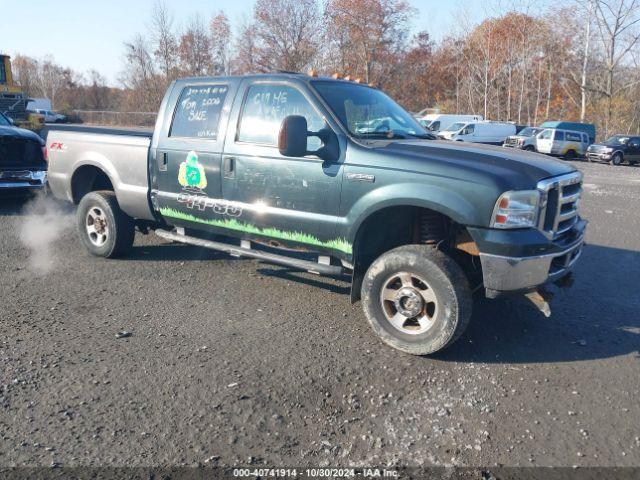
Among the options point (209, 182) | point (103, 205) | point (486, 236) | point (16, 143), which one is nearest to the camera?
point (486, 236)

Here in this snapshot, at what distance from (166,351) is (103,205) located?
2740 mm

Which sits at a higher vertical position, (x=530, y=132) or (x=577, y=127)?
(x=577, y=127)

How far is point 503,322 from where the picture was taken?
465cm

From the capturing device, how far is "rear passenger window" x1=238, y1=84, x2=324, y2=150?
4.51 meters

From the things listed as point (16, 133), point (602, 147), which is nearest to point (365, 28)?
point (602, 147)

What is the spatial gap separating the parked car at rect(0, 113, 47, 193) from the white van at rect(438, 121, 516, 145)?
946 inches

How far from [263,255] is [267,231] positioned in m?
0.23

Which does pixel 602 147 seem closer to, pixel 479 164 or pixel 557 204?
pixel 557 204

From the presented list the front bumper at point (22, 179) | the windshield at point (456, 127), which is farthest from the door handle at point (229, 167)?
the windshield at point (456, 127)

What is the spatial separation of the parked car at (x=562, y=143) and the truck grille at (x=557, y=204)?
2599 centimetres

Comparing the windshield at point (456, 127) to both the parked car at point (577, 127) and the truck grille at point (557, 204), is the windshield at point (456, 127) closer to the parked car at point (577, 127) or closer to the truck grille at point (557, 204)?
the parked car at point (577, 127)

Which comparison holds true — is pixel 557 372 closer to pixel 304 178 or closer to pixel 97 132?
pixel 304 178

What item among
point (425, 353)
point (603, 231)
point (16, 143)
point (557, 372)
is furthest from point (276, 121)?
point (16, 143)

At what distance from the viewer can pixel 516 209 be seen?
3.58m
